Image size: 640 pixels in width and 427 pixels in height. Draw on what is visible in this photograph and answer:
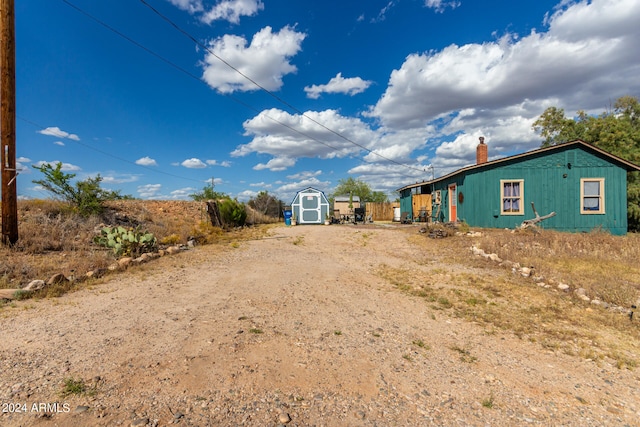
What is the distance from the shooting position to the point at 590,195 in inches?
579

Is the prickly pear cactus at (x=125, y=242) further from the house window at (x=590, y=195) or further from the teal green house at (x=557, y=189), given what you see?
the house window at (x=590, y=195)

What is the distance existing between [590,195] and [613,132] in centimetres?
1284

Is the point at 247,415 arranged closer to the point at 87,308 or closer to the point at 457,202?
the point at 87,308

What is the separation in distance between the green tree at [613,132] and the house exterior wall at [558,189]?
6.36 m

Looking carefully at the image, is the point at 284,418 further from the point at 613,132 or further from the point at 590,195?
the point at 613,132

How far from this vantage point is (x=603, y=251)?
9469 millimetres

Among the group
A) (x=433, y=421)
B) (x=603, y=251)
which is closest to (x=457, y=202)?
(x=603, y=251)

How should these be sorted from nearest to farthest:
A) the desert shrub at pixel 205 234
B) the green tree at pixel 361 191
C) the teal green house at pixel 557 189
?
1. the desert shrub at pixel 205 234
2. the teal green house at pixel 557 189
3. the green tree at pixel 361 191

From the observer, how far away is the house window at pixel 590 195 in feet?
48.1

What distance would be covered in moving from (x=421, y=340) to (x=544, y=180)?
14839 millimetres

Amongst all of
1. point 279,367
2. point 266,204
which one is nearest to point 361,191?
point 266,204

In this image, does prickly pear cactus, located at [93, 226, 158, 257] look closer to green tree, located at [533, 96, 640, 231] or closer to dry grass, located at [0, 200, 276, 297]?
dry grass, located at [0, 200, 276, 297]

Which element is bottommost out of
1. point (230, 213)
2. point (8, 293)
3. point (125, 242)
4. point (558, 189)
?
point (8, 293)

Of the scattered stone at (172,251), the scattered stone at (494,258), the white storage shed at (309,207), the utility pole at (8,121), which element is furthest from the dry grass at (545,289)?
the white storage shed at (309,207)
